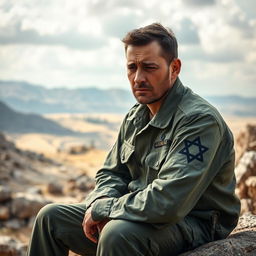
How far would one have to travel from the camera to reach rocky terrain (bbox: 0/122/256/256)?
3.46 meters

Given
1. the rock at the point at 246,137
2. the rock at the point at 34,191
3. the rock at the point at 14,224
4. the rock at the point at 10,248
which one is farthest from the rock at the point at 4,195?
the rock at the point at 246,137

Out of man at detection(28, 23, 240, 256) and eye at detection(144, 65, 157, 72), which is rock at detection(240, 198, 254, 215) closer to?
man at detection(28, 23, 240, 256)

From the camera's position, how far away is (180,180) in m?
3.11

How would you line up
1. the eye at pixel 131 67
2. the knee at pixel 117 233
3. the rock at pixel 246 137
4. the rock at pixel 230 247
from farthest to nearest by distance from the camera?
the rock at pixel 246 137, the eye at pixel 131 67, the rock at pixel 230 247, the knee at pixel 117 233

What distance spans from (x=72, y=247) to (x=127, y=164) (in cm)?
69

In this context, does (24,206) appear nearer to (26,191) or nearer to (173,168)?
(26,191)

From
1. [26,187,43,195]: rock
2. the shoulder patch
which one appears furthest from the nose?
[26,187,43,195]: rock

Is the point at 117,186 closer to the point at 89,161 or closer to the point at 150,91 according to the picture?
the point at 150,91

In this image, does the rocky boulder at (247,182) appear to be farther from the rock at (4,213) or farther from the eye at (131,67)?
the rock at (4,213)

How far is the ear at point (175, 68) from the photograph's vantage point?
3.57 meters

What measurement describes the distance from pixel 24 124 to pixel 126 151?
305ft

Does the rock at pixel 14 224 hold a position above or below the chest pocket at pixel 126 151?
below

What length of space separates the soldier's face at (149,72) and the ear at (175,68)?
0.01 m

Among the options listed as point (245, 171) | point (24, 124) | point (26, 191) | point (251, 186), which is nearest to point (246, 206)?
point (251, 186)
